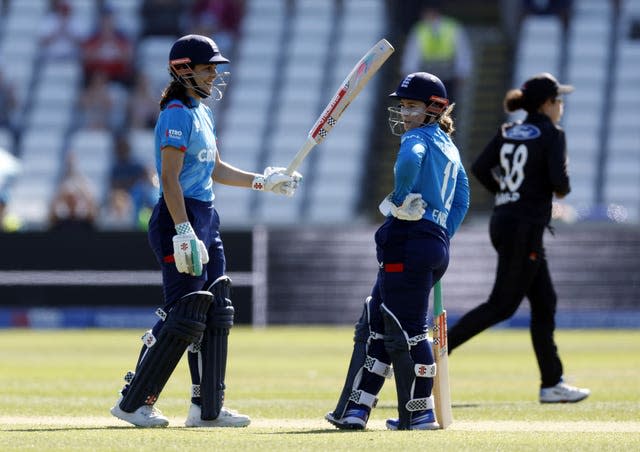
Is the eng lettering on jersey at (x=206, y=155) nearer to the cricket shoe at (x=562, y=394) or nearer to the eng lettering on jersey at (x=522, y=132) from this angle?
the eng lettering on jersey at (x=522, y=132)

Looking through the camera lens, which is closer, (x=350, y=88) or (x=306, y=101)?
(x=350, y=88)

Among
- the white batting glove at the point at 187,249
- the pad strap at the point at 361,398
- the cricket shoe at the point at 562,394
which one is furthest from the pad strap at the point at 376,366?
the cricket shoe at the point at 562,394

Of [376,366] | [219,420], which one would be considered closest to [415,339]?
[376,366]

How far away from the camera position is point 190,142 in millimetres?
8445

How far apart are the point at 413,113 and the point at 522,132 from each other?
246cm

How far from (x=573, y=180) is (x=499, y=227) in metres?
14.6

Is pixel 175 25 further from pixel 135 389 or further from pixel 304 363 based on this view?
pixel 135 389

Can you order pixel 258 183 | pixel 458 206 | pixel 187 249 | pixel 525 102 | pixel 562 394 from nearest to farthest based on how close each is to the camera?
pixel 187 249, pixel 458 206, pixel 258 183, pixel 562 394, pixel 525 102

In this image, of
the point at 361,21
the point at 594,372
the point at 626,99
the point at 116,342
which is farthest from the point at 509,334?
the point at 361,21

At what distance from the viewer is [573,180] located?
82.4 ft

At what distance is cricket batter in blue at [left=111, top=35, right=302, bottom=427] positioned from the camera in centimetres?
833

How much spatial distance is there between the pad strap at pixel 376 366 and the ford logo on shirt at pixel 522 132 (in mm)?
2817

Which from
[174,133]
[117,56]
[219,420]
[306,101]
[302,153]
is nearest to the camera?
[174,133]

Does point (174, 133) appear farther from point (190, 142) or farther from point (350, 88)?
point (350, 88)
